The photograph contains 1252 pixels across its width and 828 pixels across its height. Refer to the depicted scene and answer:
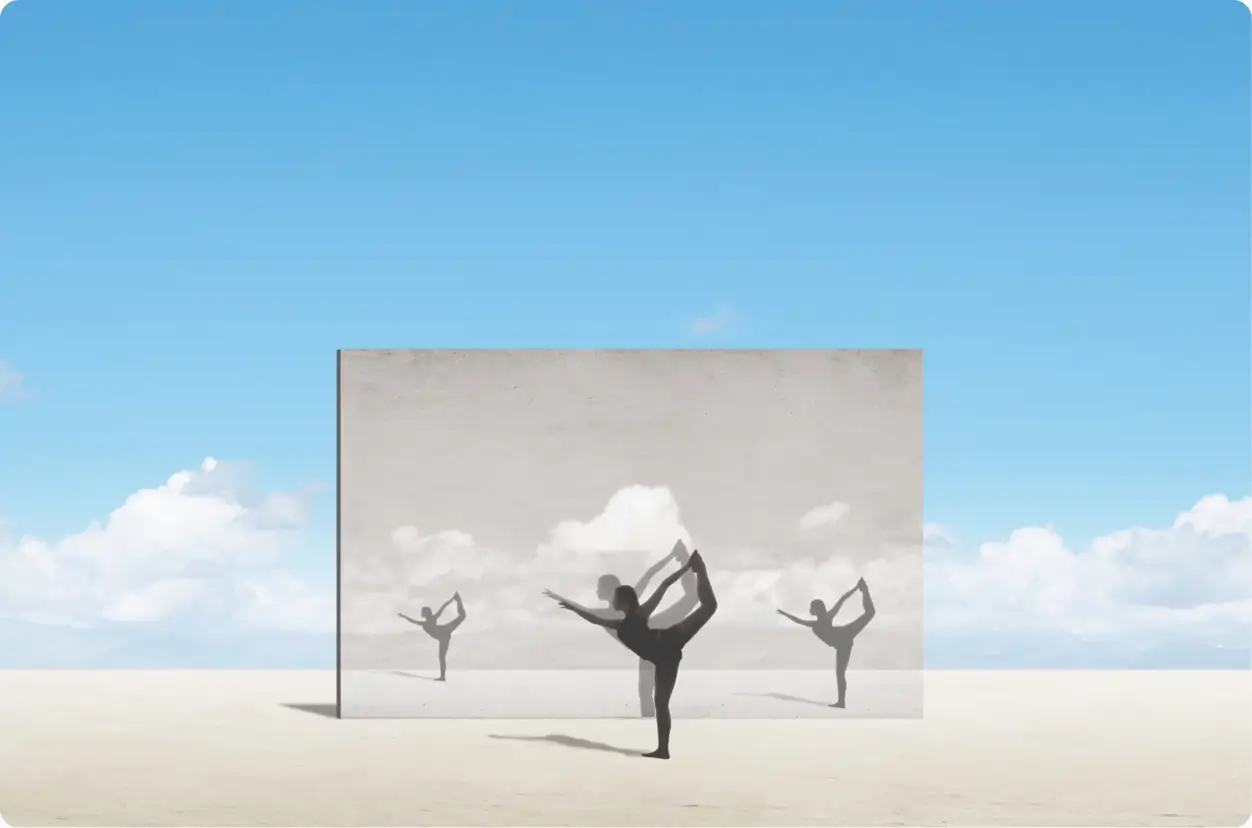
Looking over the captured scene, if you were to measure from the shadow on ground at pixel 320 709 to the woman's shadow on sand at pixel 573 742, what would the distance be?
2.79 metres

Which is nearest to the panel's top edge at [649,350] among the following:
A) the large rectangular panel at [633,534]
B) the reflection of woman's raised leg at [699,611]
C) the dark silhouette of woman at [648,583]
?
the large rectangular panel at [633,534]

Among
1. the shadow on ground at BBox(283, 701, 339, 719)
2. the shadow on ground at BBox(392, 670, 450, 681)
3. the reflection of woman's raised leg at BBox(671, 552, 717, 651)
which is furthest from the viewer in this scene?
the shadow on ground at BBox(283, 701, 339, 719)

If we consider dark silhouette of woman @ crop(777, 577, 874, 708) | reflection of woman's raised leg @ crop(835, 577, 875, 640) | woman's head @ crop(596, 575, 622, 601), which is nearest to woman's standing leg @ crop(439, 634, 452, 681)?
woman's head @ crop(596, 575, 622, 601)

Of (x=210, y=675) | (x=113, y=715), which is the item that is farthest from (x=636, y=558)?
(x=210, y=675)

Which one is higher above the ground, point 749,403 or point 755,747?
point 749,403

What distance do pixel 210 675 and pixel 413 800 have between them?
52.5ft

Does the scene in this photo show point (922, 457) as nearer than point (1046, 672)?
Yes

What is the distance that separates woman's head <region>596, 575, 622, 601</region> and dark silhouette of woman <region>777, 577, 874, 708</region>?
1781mm

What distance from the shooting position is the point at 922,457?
14547 millimetres

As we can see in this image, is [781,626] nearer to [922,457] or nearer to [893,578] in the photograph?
[893,578]

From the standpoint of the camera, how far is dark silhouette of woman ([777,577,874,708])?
47.3 feet

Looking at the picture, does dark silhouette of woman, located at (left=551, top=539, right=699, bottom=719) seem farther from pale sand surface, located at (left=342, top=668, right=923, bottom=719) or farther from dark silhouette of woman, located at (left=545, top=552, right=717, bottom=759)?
dark silhouette of woman, located at (left=545, top=552, right=717, bottom=759)

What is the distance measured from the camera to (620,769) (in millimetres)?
11172

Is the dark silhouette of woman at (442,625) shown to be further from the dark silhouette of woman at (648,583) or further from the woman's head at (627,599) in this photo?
the woman's head at (627,599)
